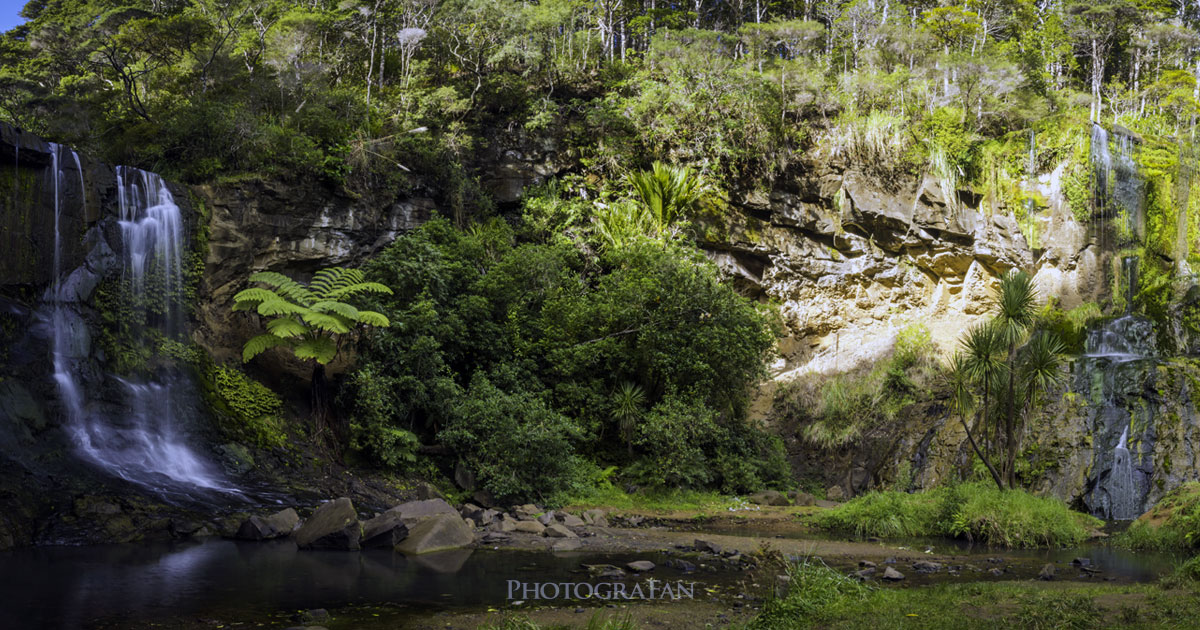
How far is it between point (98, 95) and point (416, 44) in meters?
9.08

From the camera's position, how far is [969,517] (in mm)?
13836

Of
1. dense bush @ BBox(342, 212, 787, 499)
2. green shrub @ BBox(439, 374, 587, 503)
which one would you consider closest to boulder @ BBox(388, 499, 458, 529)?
green shrub @ BBox(439, 374, 587, 503)

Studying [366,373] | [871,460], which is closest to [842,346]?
[871,460]

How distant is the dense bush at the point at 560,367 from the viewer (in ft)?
54.9

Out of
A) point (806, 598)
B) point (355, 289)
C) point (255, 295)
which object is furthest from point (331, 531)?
point (806, 598)

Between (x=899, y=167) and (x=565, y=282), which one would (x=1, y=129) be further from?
(x=899, y=167)

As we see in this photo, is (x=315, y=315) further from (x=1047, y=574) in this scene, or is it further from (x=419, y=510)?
(x=1047, y=574)

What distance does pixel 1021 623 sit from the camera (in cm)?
610

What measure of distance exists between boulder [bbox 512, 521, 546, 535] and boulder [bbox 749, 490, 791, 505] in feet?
21.5

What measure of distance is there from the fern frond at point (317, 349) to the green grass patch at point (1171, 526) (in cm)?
1518

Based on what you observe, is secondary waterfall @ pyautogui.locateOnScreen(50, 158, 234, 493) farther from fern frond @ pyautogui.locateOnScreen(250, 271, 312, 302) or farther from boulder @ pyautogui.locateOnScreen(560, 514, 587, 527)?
boulder @ pyautogui.locateOnScreen(560, 514, 587, 527)

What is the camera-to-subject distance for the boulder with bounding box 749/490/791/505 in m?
18.3

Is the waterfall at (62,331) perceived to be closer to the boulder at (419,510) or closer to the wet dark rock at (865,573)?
the boulder at (419,510)

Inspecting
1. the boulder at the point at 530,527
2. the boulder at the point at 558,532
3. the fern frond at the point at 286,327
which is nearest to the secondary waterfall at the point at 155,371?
the fern frond at the point at 286,327
